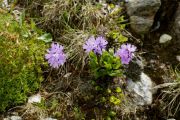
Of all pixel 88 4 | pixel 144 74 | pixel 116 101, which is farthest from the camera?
pixel 88 4

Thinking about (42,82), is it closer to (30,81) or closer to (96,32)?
(30,81)

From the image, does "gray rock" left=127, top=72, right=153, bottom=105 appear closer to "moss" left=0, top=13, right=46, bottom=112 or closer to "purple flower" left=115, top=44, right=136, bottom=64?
"purple flower" left=115, top=44, right=136, bottom=64

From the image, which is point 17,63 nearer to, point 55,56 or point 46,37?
point 55,56

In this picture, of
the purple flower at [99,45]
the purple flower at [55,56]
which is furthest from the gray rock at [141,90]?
the purple flower at [55,56]

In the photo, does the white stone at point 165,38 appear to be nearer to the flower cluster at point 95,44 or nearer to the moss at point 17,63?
the flower cluster at point 95,44

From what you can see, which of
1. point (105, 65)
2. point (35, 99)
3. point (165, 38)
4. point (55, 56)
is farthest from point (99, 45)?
point (165, 38)

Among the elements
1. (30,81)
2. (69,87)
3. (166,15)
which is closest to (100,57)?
(69,87)
